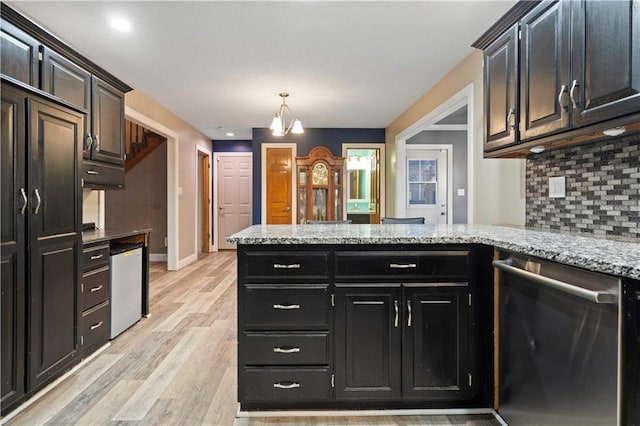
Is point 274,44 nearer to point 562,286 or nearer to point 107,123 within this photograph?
point 107,123

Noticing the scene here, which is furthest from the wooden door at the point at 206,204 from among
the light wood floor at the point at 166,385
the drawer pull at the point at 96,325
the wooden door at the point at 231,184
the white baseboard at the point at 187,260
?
the drawer pull at the point at 96,325

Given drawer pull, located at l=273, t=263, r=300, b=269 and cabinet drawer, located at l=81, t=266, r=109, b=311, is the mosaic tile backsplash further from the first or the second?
cabinet drawer, located at l=81, t=266, r=109, b=311

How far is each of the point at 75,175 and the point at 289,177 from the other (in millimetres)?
4526

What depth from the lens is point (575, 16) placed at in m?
1.58

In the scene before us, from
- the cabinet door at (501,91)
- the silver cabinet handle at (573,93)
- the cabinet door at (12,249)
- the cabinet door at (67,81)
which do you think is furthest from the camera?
the cabinet door at (67,81)

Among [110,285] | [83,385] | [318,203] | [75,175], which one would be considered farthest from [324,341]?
[318,203]

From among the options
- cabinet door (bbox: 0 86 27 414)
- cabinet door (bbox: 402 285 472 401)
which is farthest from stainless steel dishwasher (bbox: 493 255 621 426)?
cabinet door (bbox: 0 86 27 414)

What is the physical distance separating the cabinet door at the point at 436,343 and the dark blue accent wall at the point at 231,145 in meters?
6.97

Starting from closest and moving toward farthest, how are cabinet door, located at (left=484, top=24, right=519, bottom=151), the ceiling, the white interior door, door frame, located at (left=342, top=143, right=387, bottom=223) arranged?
cabinet door, located at (left=484, top=24, right=519, bottom=151) → the ceiling → door frame, located at (left=342, top=143, right=387, bottom=223) → the white interior door

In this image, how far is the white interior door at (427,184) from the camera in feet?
22.4

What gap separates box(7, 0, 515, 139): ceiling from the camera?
8.47 feet

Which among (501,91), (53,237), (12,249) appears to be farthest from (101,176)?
(501,91)

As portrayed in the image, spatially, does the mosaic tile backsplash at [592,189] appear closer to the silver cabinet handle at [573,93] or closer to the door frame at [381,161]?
the silver cabinet handle at [573,93]

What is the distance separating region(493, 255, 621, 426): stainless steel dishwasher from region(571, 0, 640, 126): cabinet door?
0.66 metres
